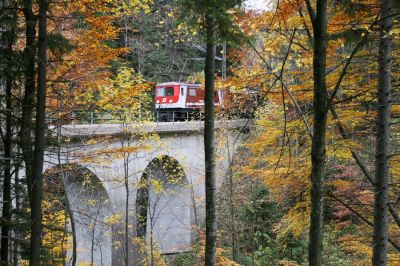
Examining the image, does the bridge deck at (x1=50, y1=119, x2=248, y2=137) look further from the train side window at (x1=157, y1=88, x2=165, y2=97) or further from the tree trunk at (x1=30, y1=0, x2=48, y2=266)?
→ the train side window at (x1=157, y1=88, x2=165, y2=97)

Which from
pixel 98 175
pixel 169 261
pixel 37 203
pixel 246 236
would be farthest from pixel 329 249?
pixel 37 203

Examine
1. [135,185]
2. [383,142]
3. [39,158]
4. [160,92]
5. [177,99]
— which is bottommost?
[135,185]

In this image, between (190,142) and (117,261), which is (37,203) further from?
(190,142)

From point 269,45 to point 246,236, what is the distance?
38.4 feet

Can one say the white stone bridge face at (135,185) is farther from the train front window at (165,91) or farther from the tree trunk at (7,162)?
the tree trunk at (7,162)

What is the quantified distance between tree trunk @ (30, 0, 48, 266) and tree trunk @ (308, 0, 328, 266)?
12.8 feet

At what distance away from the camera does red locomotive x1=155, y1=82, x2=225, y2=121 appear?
86.0 feet

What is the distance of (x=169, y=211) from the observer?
2258 centimetres

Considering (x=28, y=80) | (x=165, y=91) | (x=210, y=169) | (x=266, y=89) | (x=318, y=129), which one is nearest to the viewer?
(x=318, y=129)


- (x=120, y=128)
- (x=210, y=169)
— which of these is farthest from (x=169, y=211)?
(x=210, y=169)

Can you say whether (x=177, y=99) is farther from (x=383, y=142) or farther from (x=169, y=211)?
(x=383, y=142)

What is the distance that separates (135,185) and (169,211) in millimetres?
7470

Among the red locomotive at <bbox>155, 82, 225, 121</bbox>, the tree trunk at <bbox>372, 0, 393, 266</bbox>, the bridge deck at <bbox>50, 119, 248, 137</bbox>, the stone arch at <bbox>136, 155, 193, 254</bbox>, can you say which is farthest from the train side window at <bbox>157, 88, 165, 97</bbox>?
the tree trunk at <bbox>372, 0, 393, 266</bbox>

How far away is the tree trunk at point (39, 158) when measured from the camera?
6.05 metres
